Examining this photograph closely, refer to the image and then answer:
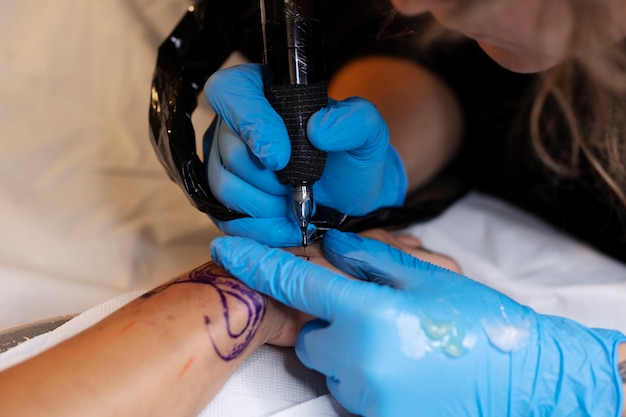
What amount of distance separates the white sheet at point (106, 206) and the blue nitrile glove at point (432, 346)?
0.33m

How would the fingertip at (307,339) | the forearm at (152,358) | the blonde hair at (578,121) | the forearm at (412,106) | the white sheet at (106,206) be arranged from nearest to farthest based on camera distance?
1. the forearm at (152,358)
2. the fingertip at (307,339)
3. the white sheet at (106,206)
4. the blonde hair at (578,121)
5. the forearm at (412,106)

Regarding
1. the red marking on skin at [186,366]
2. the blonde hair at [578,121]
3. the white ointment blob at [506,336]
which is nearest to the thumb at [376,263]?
the white ointment blob at [506,336]

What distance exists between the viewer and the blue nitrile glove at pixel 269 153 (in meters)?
0.94

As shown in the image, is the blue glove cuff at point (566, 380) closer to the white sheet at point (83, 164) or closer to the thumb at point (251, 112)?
the thumb at point (251, 112)

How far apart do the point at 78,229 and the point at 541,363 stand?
0.94 m

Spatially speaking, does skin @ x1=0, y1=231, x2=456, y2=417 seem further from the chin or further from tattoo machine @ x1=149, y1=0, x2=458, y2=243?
the chin

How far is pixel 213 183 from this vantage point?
1.08 m

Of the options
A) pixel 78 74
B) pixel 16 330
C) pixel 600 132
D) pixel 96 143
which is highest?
pixel 78 74

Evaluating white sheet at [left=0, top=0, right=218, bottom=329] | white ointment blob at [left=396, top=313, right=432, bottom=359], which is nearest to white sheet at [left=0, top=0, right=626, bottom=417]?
white sheet at [left=0, top=0, right=218, bottom=329]

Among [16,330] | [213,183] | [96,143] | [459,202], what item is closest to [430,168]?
[459,202]

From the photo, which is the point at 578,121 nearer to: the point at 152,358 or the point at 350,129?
the point at 350,129

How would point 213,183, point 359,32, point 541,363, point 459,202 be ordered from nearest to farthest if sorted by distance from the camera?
point 541,363
point 213,183
point 459,202
point 359,32

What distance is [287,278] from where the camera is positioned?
34.1 inches

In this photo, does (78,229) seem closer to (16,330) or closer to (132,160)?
(132,160)
